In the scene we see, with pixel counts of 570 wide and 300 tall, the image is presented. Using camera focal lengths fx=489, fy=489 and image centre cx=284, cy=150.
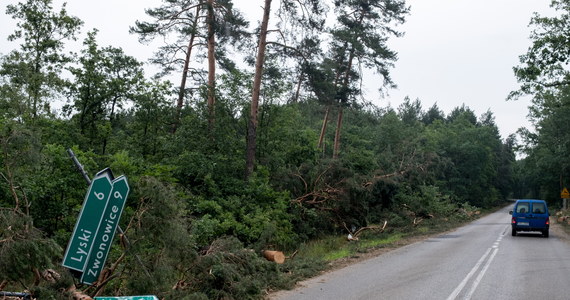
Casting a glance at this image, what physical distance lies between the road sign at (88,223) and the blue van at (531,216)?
2185 cm

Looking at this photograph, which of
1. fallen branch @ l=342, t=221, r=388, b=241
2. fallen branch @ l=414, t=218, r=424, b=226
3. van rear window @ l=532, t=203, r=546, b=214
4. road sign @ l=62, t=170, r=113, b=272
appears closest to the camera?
road sign @ l=62, t=170, r=113, b=272

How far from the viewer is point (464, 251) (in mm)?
16703

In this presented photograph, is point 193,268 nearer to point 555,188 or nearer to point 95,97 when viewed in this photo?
point 95,97

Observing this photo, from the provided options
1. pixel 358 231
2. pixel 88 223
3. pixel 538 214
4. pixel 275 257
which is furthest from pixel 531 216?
pixel 88 223

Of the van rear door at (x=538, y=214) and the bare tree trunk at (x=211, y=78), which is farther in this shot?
the van rear door at (x=538, y=214)

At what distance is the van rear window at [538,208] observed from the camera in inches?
904

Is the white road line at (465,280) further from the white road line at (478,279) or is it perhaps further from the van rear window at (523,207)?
the van rear window at (523,207)

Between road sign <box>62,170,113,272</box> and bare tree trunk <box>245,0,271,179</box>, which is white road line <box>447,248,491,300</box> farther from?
bare tree trunk <box>245,0,271,179</box>

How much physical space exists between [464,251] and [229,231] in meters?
8.04

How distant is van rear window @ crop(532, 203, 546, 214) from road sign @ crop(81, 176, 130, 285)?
2179 cm

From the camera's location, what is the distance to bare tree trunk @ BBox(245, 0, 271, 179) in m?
18.8

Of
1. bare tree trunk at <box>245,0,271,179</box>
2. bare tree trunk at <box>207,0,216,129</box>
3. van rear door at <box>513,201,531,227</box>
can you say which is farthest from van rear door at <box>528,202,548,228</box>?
bare tree trunk at <box>207,0,216,129</box>

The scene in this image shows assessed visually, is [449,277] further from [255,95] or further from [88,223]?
[255,95]

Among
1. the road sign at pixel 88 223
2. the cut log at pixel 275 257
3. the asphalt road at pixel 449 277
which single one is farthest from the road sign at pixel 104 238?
the cut log at pixel 275 257
